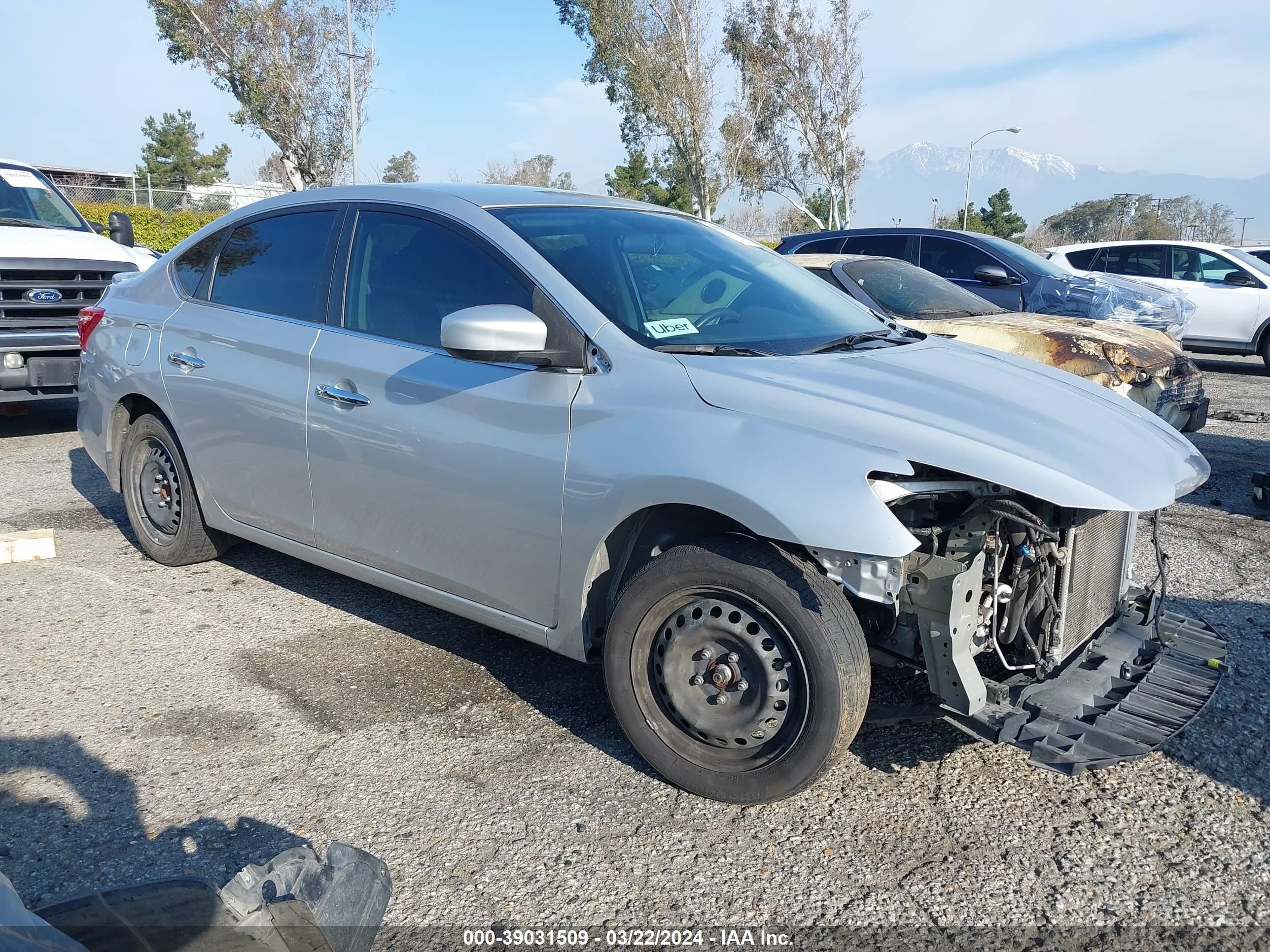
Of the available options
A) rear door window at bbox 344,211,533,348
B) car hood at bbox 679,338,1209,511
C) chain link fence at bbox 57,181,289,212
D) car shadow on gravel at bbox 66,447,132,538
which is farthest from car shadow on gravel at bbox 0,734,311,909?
chain link fence at bbox 57,181,289,212

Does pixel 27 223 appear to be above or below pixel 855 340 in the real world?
above

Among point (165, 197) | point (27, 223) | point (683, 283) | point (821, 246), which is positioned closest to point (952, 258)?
point (821, 246)

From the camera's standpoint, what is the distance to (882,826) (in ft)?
9.70

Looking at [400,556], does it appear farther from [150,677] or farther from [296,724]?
[150,677]

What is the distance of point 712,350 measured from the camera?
3.24m

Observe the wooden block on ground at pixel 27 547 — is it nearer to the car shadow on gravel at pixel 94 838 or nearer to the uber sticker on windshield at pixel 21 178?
the car shadow on gravel at pixel 94 838

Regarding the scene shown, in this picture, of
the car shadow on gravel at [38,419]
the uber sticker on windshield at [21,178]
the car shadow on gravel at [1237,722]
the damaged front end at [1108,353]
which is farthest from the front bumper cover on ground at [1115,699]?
the uber sticker on windshield at [21,178]

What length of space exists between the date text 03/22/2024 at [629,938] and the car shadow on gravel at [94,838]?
24.5 inches

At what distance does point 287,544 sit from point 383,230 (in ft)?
4.51

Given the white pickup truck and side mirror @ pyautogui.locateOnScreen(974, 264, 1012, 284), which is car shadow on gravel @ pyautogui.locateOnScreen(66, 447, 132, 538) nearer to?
the white pickup truck

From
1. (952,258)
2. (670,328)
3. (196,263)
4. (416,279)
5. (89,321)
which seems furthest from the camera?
(952,258)

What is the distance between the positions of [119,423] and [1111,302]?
8478mm

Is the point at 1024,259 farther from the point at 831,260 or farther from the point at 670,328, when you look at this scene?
the point at 670,328

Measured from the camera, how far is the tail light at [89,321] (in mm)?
5285
